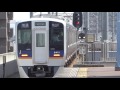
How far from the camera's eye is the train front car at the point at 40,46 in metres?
18.3

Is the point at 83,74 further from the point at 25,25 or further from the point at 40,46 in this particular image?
the point at 25,25

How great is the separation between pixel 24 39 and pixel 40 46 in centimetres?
95

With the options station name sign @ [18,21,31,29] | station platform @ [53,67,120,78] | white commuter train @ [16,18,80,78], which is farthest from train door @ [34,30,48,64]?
station platform @ [53,67,120,78]

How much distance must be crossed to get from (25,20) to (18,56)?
1.87m

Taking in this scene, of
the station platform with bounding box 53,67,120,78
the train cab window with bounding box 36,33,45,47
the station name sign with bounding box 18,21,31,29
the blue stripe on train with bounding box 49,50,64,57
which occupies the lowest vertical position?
the station platform with bounding box 53,67,120,78

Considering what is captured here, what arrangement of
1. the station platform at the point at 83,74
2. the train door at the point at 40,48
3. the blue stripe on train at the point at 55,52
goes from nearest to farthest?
the station platform at the point at 83,74 < the train door at the point at 40,48 < the blue stripe on train at the point at 55,52

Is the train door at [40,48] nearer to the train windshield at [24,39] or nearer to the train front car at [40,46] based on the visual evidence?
the train front car at [40,46]

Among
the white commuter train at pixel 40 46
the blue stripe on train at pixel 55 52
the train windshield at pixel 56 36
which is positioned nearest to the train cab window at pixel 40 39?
the white commuter train at pixel 40 46

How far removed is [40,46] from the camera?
59.9 feet

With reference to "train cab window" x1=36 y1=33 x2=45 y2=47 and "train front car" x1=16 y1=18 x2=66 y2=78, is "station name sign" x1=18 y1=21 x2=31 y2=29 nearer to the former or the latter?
"train front car" x1=16 y1=18 x2=66 y2=78

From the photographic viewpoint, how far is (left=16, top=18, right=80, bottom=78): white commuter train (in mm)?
18281

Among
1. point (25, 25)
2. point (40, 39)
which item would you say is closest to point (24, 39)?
point (25, 25)

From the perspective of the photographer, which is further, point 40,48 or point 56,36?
point 56,36
